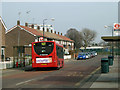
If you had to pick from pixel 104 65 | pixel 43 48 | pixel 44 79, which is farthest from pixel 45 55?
pixel 44 79

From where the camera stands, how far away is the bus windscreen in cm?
2417

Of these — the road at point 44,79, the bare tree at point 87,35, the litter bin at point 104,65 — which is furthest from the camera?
the bare tree at point 87,35

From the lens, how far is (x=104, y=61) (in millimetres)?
20531

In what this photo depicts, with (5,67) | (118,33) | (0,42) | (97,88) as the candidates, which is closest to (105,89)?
(97,88)

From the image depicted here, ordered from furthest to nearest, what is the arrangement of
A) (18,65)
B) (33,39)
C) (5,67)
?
(33,39)
(18,65)
(5,67)

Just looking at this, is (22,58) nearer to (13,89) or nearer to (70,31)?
(13,89)

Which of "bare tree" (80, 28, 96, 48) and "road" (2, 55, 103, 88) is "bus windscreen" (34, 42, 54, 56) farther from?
"bare tree" (80, 28, 96, 48)

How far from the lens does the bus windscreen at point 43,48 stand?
2417 centimetres

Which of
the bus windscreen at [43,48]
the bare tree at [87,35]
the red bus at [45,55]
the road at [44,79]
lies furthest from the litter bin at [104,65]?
the bare tree at [87,35]

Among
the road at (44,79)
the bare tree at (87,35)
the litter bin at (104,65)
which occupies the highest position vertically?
the bare tree at (87,35)

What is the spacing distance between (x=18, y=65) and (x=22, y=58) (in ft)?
3.85

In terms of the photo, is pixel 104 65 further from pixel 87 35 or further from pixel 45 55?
pixel 87 35

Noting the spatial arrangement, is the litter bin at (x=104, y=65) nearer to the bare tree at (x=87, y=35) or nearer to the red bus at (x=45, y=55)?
the red bus at (x=45, y=55)

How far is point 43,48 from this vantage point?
24.3m
